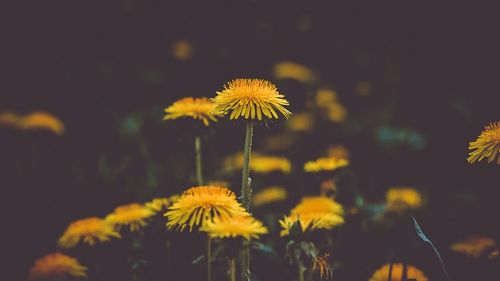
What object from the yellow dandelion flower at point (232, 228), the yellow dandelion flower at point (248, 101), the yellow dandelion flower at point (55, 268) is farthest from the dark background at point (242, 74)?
the yellow dandelion flower at point (232, 228)

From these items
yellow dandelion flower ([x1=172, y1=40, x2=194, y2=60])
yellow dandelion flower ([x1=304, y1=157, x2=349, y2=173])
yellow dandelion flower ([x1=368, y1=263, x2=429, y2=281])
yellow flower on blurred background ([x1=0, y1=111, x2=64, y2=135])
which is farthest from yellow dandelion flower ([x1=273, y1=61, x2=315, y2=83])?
yellow dandelion flower ([x1=368, y1=263, x2=429, y2=281])

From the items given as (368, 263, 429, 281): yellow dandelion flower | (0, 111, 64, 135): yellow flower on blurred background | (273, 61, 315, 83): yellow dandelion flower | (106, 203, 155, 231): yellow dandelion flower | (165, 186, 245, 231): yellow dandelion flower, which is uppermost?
(273, 61, 315, 83): yellow dandelion flower

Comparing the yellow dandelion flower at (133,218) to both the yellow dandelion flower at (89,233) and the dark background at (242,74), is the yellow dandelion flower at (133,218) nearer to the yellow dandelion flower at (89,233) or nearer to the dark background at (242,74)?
the yellow dandelion flower at (89,233)

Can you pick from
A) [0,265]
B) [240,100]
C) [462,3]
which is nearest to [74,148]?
[0,265]

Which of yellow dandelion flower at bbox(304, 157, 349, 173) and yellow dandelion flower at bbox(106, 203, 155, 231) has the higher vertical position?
yellow dandelion flower at bbox(304, 157, 349, 173)

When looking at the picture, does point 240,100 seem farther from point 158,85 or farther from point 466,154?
point 158,85

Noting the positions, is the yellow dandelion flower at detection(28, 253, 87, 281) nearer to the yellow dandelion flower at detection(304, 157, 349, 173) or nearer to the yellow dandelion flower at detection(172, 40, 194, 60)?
the yellow dandelion flower at detection(304, 157, 349, 173)
